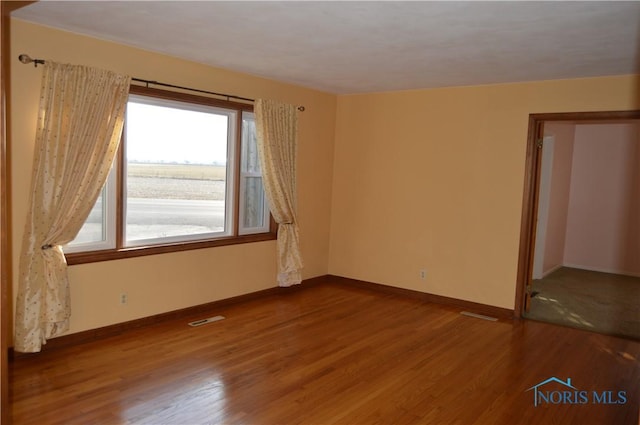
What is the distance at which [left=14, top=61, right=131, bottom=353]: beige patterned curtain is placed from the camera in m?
3.55

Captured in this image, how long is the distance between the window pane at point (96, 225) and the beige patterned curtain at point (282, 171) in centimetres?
173

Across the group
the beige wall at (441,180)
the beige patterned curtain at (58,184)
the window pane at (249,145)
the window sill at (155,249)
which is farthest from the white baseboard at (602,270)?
the beige patterned curtain at (58,184)

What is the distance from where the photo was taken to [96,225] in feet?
13.5

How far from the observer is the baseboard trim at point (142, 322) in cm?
381

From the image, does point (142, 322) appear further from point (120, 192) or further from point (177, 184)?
point (177, 184)

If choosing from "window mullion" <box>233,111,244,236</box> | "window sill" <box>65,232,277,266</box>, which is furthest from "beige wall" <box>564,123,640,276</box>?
"window mullion" <box>233,111,244,236</box>

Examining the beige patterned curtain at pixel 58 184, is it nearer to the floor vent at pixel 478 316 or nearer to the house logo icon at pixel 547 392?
the house logo icon at pixel 547 392

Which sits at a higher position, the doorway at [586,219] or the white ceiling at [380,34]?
the white ceiling at [380,34]

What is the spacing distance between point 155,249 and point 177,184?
667mm

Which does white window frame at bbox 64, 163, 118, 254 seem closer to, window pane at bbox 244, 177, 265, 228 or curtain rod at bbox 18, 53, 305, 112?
curtain rod at bbox 18, 53, 305, 112

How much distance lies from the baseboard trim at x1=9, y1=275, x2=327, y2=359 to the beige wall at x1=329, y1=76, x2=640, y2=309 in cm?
124

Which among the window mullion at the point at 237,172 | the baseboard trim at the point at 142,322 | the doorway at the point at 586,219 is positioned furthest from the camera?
the doorway at the point at 586,219

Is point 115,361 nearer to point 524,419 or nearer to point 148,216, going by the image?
point 148,216

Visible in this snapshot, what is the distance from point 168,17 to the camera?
3262 millimetres
